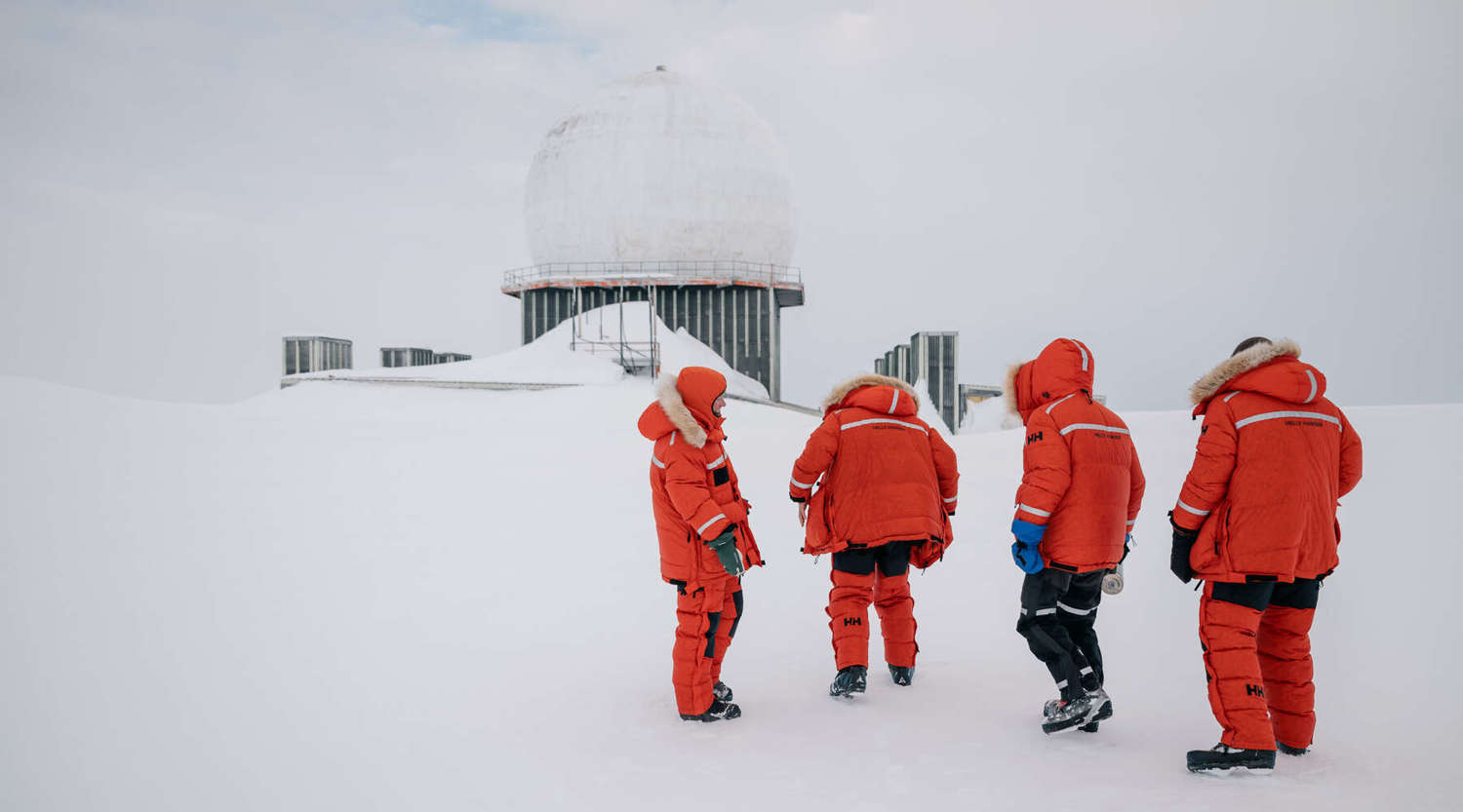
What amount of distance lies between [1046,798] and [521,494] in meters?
6.25

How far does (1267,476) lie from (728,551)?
2200 millimetres

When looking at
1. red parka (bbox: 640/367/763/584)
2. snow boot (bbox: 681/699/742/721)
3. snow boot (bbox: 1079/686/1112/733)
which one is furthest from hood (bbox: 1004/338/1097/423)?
snow boot (bbox: 681/699/742/721)

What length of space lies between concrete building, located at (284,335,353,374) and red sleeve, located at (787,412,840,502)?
2389cm

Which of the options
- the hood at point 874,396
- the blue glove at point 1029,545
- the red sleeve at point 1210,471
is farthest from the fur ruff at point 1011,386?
the red sleeve at point 1210,471

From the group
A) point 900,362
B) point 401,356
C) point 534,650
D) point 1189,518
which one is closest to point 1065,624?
point 1189,518

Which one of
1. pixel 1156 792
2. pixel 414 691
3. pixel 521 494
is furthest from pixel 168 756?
pixel 521 494

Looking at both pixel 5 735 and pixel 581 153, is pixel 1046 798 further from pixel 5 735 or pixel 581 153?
pixel 581 153

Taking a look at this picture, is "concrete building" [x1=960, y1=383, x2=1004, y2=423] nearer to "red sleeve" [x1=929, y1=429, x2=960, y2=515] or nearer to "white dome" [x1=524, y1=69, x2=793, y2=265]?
"white dome" [x1=524, y1=69, x2=793, y2=265]

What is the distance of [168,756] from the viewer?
4031 mm

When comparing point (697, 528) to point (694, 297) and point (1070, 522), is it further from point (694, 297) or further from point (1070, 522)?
point (694, 297)

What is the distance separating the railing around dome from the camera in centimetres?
2434

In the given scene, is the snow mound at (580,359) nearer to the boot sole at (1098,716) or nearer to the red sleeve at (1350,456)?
the boot sole at (1098,716)

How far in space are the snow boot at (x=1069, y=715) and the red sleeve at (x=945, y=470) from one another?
3.59ft

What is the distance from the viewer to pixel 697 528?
4.40m
